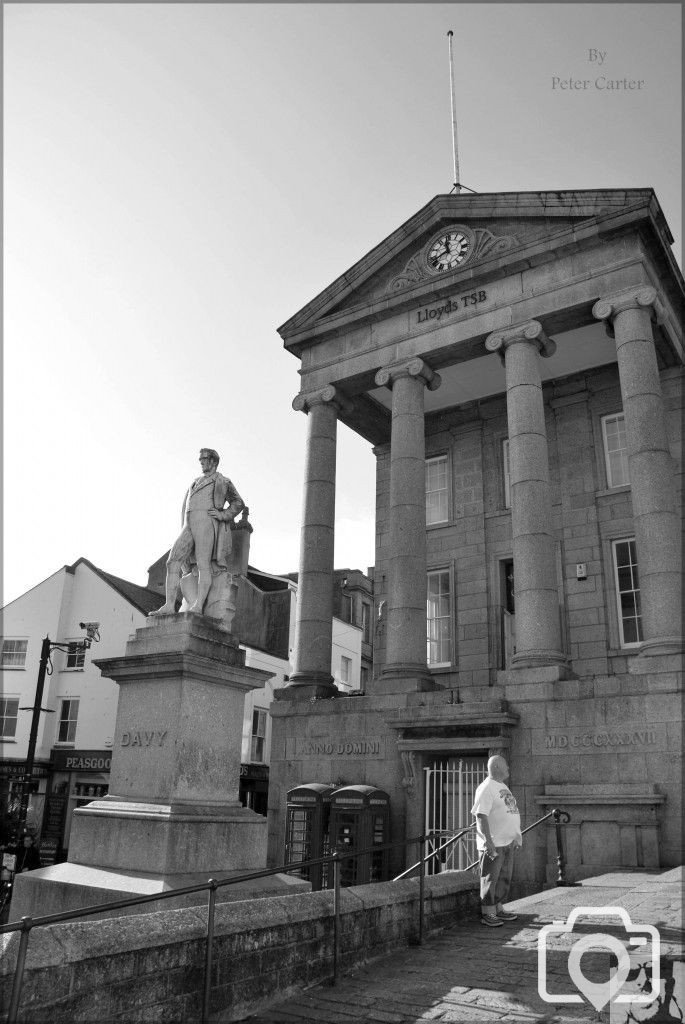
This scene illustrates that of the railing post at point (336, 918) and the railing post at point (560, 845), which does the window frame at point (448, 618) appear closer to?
the railing post at point (560, 845)

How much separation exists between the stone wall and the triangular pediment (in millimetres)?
15509

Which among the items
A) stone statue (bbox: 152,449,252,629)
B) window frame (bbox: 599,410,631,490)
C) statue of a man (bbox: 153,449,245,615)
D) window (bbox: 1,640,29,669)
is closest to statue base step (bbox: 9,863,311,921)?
stone statue (bbox: 152,449,252,629)

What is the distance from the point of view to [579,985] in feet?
19.4

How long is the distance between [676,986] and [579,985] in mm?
680

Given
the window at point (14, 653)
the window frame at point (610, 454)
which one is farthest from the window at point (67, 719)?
the window frame at point (610, 454)

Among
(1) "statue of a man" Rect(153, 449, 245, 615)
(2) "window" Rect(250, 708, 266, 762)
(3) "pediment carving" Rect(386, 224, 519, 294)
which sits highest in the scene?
(3) "pediment carving" Rect(386, 224, 519, 294)

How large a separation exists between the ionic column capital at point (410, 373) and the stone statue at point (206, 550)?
10.7 metres

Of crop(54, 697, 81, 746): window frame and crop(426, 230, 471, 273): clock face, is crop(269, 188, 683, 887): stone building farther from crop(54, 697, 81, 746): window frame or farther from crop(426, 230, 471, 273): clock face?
crop(54, 697, 81, 746): window frame

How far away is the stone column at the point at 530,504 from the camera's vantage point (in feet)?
53.4

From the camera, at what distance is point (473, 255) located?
20.2 metres

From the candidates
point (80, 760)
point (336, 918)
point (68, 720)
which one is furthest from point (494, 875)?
point (68, 720)

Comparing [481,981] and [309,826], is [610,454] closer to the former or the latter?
[309,826]

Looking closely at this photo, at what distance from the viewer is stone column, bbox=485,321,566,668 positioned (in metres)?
16.3

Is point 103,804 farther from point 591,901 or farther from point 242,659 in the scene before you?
point 591,901
